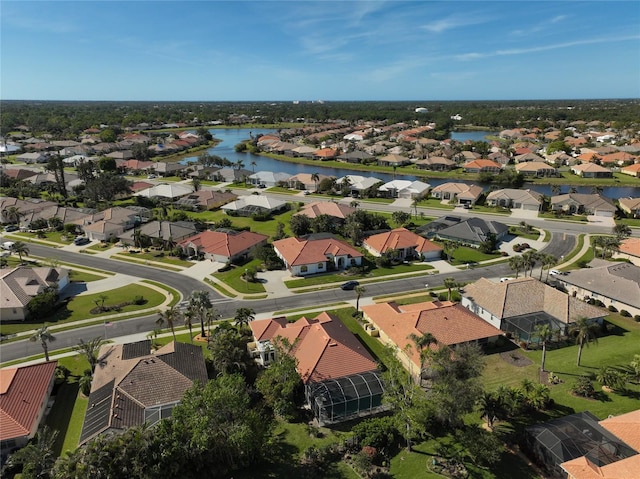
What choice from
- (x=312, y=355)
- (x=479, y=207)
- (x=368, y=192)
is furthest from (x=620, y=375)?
(x=368, y=192)

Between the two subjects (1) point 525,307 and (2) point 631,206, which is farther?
(2) point 631,206

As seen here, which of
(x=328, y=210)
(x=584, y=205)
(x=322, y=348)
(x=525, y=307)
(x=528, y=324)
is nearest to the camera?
(x=322, y=348)

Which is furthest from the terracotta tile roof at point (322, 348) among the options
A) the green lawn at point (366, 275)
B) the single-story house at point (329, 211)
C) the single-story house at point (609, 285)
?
the single-story house at point (329, 211)

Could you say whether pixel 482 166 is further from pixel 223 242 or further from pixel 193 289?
pixel 193 289

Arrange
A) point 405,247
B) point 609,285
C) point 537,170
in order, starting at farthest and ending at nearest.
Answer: point 537,170
point 405,247
point 609,285

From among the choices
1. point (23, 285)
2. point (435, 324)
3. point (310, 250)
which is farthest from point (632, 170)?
point (23, 285)

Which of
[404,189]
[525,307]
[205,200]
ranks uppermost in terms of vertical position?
[404,189]

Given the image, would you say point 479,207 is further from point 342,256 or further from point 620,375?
point 620,375

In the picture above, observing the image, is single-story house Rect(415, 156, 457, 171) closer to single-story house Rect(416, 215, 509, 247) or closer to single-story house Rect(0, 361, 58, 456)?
single-story house Rect(416, 215, 509, 247)
